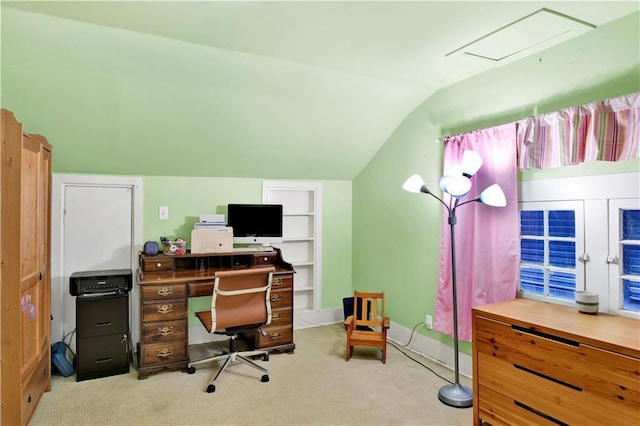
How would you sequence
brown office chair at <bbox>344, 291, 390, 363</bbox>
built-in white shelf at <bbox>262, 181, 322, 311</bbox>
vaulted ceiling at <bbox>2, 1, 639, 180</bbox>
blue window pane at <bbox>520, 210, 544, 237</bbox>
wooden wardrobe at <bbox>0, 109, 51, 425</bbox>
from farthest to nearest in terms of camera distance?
built-in white shelf at <bbox>262, 181, 322, 311</bbox>, brown office chair at <bbox>344, 291, 390, 363</bbox>, blue window pane at <bbox>520, 210, 544, 237</bbox>, vaulted ceiling at <bbox>2, 1, 639, 180</bbox>, wooden wardrobe at <bbox>0, 109, 51, 425</bbox>

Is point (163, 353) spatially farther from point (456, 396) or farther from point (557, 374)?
point (557, 374)

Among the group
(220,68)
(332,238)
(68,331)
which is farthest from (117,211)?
(332,238)

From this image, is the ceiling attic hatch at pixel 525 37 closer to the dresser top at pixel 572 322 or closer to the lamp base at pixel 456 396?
the dresser top at pixel 572 322

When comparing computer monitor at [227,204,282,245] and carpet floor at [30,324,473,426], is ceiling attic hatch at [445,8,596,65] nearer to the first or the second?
computer monitor at [227,204,282,245]

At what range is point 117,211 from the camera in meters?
3.66

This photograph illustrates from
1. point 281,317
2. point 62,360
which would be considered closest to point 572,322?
point 281,317

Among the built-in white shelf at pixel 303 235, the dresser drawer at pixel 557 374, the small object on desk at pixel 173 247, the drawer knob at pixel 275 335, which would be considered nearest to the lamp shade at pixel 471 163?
the dresser drawer at pixel 557 374

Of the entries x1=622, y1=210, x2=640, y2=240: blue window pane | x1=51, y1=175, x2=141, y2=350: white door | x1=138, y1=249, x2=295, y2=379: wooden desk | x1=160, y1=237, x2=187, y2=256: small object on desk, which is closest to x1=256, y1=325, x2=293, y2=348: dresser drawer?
x1=138, y1=249, x2=295, y2=379: wooden desk

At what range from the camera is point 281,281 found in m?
3.62

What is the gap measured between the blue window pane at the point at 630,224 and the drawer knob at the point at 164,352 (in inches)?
128

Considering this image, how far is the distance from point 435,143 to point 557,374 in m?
2.08

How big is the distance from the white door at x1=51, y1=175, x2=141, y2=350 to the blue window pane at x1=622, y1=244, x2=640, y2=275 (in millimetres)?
3761

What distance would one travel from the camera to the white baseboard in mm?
3282

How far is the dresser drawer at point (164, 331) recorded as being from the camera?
3094mm
